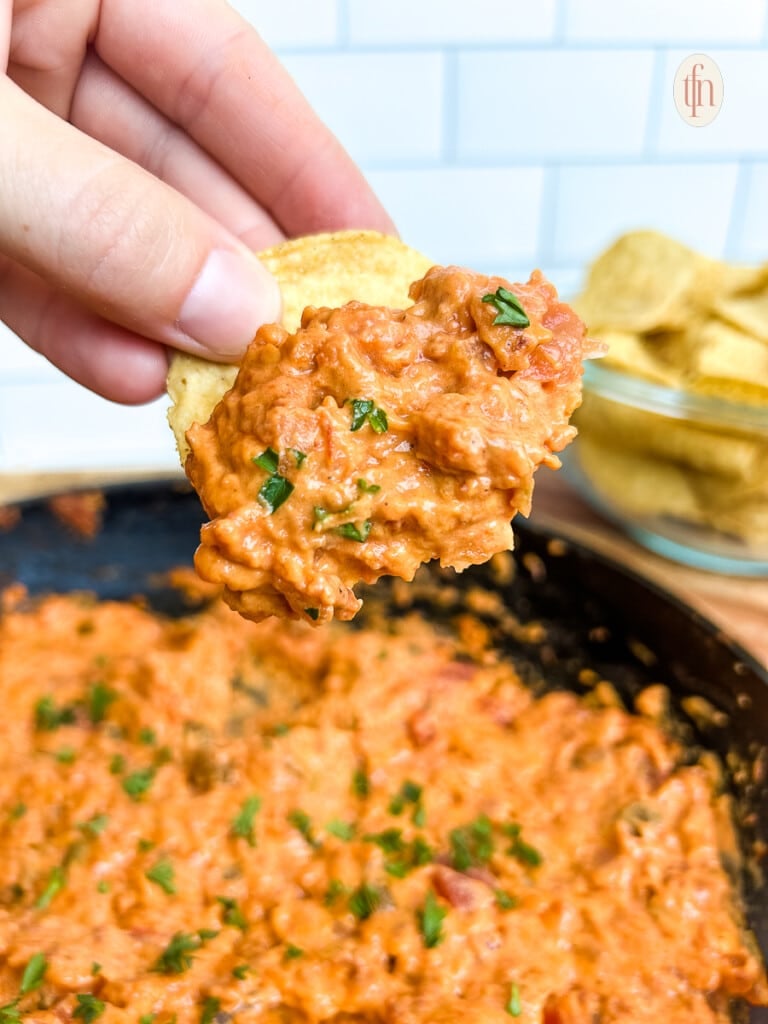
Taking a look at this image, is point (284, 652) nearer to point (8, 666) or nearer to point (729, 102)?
point (8, 666)

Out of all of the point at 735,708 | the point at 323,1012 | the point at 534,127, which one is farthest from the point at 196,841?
the point at 534,127

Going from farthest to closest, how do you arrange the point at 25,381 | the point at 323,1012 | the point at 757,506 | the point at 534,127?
the point at 25,381 < the point at 534,127 < the point at 757,506 < the point at 323,1012

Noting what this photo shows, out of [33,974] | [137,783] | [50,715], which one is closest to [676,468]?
[137,783]

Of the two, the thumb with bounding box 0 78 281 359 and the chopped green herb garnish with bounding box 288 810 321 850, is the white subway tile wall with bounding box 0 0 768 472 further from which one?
→ the chopped green herb garnish with bounding box 288 810 321 850

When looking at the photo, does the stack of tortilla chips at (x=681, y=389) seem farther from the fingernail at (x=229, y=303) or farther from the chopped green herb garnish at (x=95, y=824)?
the chopped green herb garnish at (x=95, y=824)

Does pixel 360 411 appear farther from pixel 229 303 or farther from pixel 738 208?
pixel 738 208

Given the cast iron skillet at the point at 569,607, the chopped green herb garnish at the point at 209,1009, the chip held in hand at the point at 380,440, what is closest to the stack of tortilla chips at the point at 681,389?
the cast iron skillet at the point at 569,607
